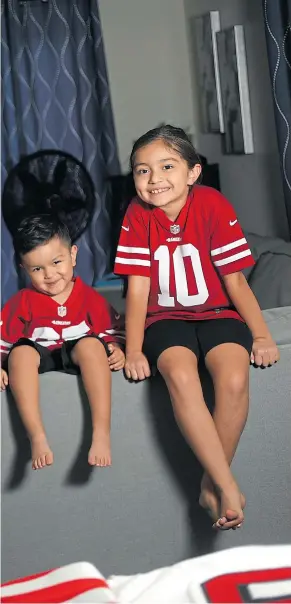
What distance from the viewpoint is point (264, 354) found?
7.72 feet

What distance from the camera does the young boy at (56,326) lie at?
7.42ft

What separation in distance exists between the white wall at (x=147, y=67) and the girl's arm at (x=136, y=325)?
321cm

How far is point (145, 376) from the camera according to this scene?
2.32 metres

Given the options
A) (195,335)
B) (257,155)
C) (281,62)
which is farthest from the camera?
(257,155)

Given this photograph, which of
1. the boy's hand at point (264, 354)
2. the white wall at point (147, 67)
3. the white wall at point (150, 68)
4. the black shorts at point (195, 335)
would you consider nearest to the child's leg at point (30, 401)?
the black shorts at point (195, 335)

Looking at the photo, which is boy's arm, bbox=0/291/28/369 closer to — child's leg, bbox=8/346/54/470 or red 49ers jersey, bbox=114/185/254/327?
child's leg, bbox=8/346/54/470

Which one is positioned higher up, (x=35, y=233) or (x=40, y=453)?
(x=35, y=233)

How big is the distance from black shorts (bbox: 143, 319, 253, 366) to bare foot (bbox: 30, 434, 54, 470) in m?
0.35

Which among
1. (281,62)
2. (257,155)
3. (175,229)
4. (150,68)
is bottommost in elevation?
(175,229)

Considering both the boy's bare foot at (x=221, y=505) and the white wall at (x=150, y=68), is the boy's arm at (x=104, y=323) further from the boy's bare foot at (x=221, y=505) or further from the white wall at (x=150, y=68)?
the white wall at (x=150, y=68)

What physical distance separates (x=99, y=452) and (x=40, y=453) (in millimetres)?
143

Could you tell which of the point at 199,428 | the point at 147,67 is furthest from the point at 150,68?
the point at 199,428

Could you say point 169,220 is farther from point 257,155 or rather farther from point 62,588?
point 257,155

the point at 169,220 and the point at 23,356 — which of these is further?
the point at 169,220
